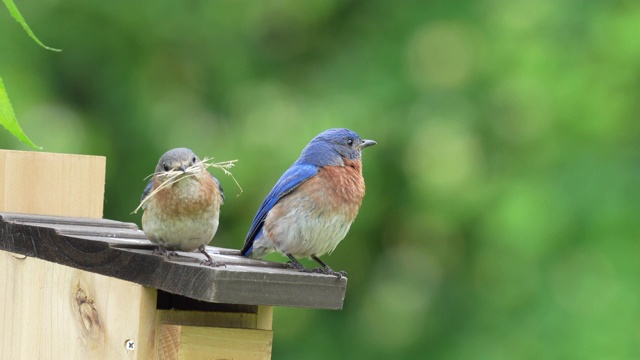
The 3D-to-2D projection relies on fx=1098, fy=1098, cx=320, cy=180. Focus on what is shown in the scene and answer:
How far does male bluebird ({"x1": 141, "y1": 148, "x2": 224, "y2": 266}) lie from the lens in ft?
10.7

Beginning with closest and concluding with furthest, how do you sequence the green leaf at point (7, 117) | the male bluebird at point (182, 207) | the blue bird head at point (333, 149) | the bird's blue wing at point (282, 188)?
the green leaf at point (7, 117)
the male bluebird at point (182, 207)
the bird's blue wing at point (282, 188)
the blue bird head at point (333, 149)

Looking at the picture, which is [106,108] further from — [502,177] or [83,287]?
[83,287]

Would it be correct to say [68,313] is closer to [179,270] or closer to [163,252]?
[163,252]

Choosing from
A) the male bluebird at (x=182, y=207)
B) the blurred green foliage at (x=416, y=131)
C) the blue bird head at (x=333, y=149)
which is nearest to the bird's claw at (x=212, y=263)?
the male bluebird at (x=182, y=207)

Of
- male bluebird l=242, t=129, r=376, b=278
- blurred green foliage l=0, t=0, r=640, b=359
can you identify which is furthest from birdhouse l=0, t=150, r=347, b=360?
blurred green foliage l=0, t=0, r=640, b=359

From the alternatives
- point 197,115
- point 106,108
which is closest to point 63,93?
point 106,108

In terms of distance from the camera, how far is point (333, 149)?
423cm

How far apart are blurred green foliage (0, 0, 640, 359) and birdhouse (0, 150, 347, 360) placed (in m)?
2.97

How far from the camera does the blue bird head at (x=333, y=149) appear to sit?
165 inches

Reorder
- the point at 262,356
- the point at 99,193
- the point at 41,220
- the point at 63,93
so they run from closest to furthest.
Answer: the point at 262,356 < the point at 41,220 < the point at 99,193 < the point at 63,93

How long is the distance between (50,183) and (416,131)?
3.81 meters

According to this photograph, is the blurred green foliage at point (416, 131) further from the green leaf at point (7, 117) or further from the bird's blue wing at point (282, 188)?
the green leaf at point (7, 117)

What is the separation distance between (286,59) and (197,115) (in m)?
1.02

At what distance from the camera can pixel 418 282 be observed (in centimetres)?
801
